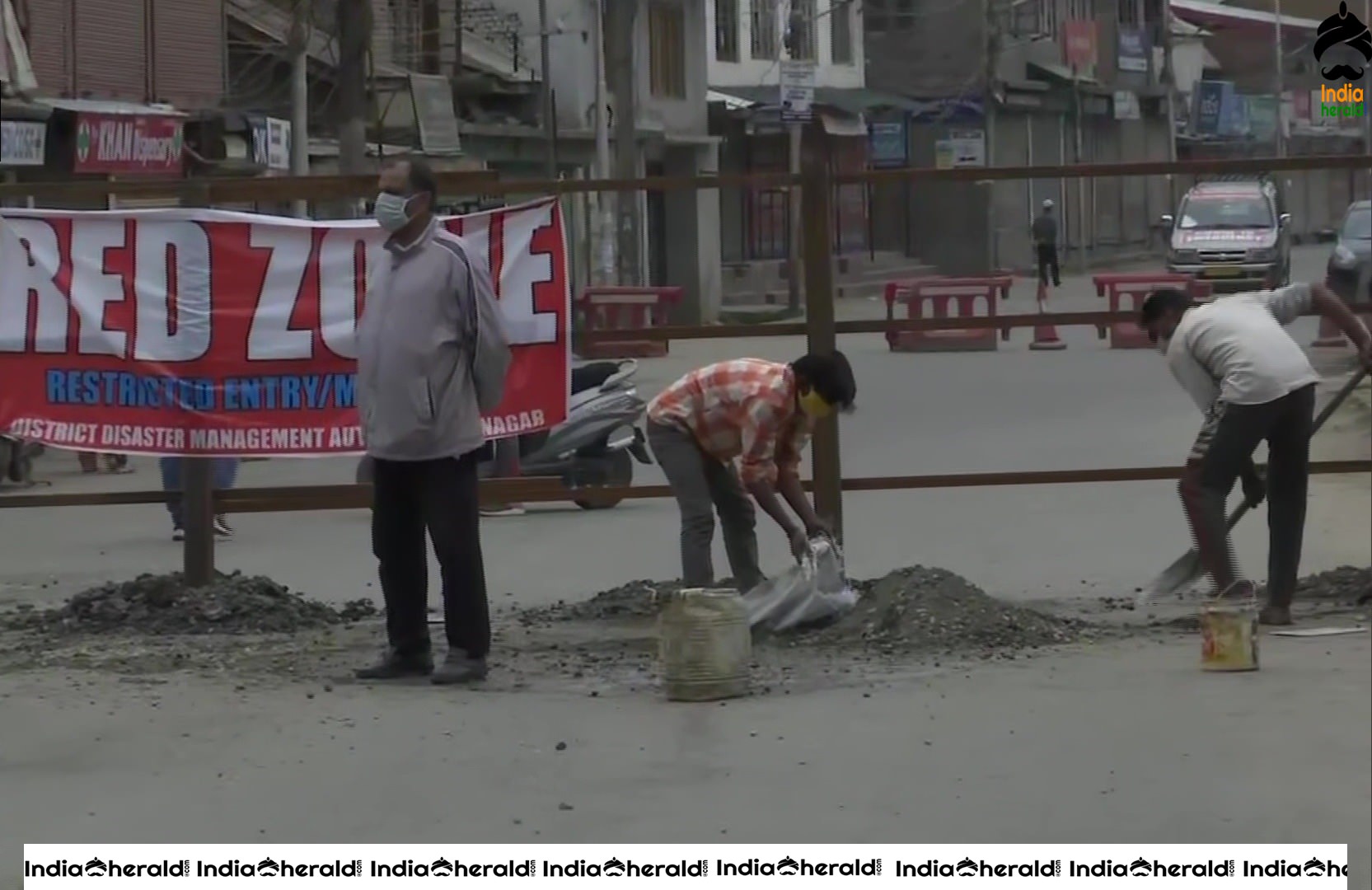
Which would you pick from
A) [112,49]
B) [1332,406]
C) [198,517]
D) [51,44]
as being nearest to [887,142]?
[112,49]

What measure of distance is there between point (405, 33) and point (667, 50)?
1031 cm

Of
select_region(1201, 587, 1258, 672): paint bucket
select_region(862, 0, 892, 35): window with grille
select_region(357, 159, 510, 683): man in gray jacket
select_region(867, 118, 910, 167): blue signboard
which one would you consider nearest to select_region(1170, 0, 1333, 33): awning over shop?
select_region(862, 0, 892, 35): window with grille

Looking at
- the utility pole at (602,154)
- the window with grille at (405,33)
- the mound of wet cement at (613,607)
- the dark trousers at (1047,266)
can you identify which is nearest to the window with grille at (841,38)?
the utility pole at (602,154)

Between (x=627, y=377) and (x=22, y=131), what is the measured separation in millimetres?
10251

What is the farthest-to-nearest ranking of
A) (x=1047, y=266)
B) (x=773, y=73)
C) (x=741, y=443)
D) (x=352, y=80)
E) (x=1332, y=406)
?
Answer: (x=773, y=73) < (x=1047, y=266) < (x=352, y=80) < (x=1332, y=406) < (x=741, y=443)

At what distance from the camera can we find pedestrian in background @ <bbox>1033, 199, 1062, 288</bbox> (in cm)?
2567

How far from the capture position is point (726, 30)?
49.2 m

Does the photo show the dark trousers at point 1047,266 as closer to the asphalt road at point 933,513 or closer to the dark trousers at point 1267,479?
the asphalt road at point 933,513

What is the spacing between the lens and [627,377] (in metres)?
14.3

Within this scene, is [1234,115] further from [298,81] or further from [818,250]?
[818,250]

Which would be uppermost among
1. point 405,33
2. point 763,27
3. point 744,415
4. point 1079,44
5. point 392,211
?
point 1079,44

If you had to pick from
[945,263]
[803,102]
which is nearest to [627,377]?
[803,102]

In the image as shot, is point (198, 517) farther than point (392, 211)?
Yes
